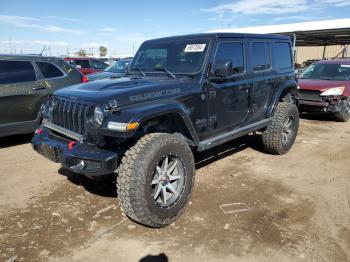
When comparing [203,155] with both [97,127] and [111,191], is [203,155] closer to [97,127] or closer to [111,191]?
[111,191]

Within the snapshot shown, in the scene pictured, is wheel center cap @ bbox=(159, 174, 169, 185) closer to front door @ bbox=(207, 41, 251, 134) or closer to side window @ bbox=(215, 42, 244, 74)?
front door @ bbox=(207, 41, 251, 134)

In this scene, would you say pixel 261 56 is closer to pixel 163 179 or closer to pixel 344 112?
pixel 163 179

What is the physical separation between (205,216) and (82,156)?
1.50 meters

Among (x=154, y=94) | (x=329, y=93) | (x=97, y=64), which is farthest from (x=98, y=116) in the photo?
(x=97, y=64)

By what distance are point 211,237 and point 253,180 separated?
166 centimetres

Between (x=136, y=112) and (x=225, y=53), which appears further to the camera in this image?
(x=225, y=53)

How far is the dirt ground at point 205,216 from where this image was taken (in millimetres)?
2957

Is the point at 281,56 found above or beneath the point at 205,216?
above

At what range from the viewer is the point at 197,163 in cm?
520

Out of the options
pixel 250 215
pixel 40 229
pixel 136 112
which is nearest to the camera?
pixel 136 112

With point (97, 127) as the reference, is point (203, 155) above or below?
below

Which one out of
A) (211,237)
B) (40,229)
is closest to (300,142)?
(211,237)

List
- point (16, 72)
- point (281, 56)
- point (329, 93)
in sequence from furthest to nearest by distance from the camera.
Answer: point (329, 93)
point (16, 72)
point (281, 56)

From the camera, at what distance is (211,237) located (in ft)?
10.4
